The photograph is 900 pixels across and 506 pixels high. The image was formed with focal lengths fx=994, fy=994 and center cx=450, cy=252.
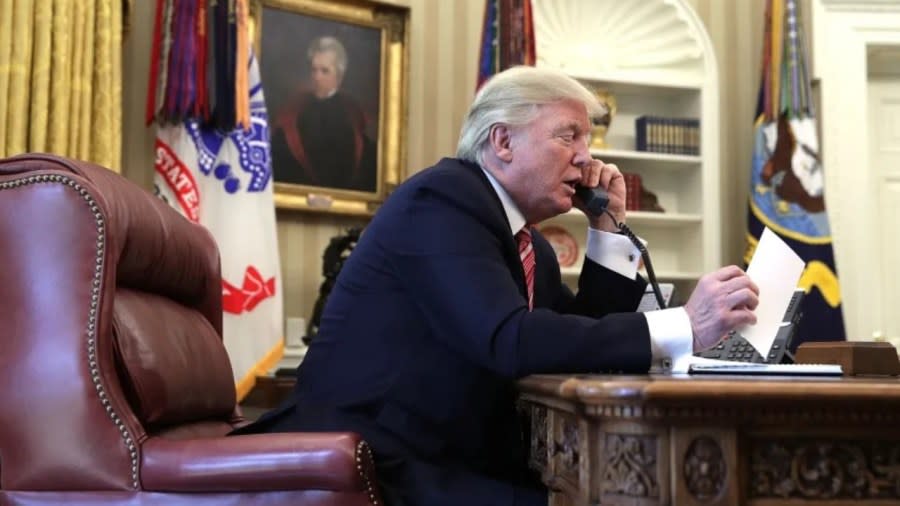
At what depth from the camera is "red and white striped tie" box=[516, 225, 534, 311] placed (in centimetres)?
192

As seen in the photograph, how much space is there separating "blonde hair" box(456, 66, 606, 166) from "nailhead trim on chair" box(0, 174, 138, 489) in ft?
2.34

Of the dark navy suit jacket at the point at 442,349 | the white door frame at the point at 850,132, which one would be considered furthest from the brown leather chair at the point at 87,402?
the white door frame at the point at 850,132

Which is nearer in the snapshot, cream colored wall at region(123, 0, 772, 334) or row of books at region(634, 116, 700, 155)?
cream colored wall at region(123, 0, 772, 334)

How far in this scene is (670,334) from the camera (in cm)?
146

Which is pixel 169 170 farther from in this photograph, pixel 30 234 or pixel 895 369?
pixel 895 369

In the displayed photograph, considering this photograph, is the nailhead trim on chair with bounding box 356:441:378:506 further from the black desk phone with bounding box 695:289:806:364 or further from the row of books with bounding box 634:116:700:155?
the row of books with bounding box 634:116:700:155

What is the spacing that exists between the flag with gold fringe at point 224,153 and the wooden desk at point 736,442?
8.89 ft

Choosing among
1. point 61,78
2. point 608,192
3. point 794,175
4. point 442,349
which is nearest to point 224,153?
point 61,78

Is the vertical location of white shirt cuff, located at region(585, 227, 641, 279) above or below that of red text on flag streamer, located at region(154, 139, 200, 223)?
below

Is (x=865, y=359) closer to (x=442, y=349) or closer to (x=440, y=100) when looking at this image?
(x=442, y=349)

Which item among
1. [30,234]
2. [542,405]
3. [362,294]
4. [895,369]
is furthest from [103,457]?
[895,369]

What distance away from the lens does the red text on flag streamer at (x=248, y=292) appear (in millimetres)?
3686

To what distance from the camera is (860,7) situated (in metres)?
5.01

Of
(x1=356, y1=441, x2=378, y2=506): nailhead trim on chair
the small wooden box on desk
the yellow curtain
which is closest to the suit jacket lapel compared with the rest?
(x1=356, y1=441, x2=378, y2=506): nailhead trim on chair
